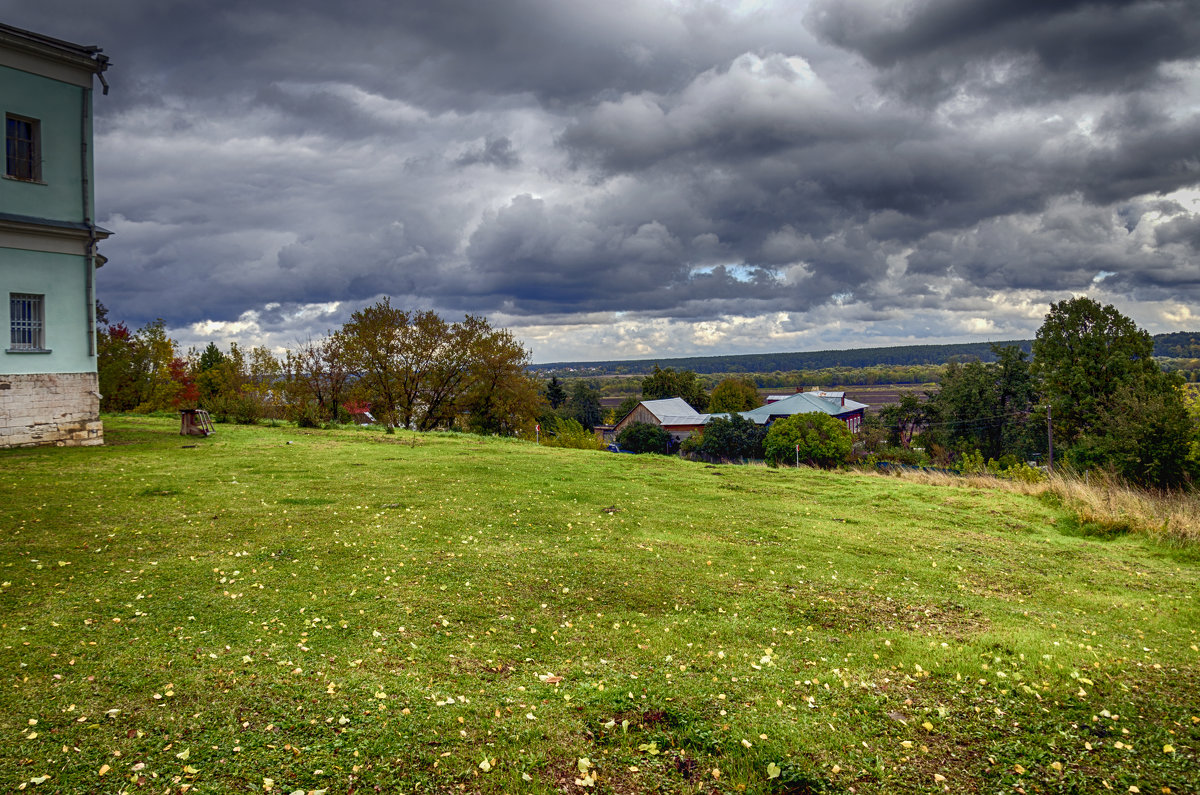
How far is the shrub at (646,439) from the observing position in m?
84.9

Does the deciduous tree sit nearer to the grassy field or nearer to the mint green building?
the mint green building

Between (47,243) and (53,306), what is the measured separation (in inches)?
82.0

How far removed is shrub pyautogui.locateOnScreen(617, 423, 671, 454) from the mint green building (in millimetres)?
67984

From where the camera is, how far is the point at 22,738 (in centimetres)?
514

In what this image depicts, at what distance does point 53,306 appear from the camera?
20.6 meters

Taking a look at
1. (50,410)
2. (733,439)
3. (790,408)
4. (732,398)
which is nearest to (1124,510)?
(50,410)

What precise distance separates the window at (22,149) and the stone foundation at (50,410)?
260 inches

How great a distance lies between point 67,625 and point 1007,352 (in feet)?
299

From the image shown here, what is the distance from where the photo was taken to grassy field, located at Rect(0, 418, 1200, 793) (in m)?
5.20

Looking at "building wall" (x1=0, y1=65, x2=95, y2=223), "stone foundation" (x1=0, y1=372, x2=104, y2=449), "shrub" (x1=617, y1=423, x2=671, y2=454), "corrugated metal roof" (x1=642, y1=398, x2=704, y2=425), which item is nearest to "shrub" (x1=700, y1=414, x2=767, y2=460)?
"shrub" (x1=617, y1=423, x2=671, y2=454)

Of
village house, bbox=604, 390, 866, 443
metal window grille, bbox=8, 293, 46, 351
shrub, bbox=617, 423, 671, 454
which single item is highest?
metal window grille, bbox=8, 293, 46, 351

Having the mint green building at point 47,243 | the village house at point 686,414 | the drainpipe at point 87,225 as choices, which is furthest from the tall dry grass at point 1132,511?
the village house at point 686,414

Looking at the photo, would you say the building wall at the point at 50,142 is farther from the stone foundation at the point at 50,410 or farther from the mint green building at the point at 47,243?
the stone foundation at the point at 50,410

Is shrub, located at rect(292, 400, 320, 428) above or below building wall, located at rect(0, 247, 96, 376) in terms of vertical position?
below
